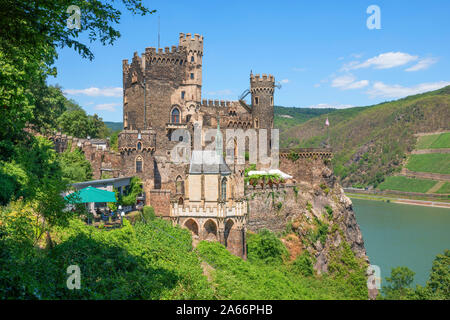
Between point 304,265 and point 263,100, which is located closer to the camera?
point 304,265

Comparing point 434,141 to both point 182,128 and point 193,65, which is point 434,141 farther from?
point 182,128

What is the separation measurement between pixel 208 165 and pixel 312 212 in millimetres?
16382

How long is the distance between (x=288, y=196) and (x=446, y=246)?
35.3 meters

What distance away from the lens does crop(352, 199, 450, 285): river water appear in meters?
52.3

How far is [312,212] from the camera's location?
40875 millimetres

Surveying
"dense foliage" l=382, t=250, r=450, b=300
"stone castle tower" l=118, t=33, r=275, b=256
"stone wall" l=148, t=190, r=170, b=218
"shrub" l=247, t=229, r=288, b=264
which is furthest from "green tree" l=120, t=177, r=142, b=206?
"dense foliage" l=382, t=250, r=450, b=300

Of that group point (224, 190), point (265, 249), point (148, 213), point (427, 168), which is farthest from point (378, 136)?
point (148, 213)

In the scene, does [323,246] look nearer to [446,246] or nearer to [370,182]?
[446,246]

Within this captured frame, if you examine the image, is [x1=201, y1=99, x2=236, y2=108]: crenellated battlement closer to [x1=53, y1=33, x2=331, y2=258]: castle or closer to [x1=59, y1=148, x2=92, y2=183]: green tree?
[x1=53, y1=33, x2=331, y2=258]: castle

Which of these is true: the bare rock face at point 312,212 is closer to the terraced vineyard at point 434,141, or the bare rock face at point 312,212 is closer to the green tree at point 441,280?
the green tree at point 441,280

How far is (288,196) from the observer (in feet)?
131

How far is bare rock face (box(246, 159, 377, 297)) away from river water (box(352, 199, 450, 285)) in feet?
27.6

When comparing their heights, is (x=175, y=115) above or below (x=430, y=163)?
above
